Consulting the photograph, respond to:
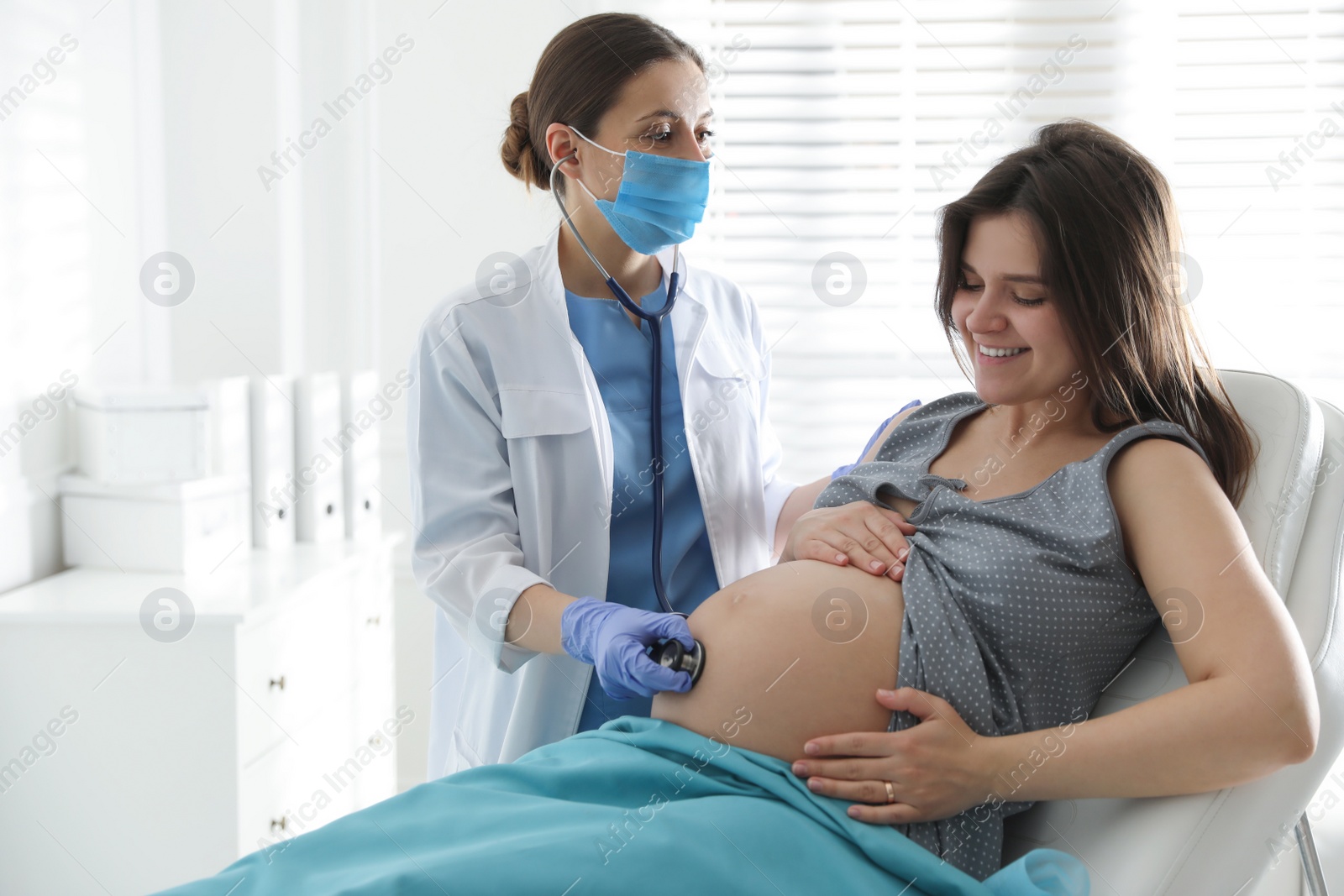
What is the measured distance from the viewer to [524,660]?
1.38m

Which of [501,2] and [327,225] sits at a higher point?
[501,2]

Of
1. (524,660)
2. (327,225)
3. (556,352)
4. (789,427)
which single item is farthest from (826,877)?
(327,225)

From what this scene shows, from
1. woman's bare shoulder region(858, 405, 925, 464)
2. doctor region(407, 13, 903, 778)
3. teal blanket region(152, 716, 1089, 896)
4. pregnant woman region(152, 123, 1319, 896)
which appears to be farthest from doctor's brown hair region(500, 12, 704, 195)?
teal blanket region(152, 716, 1089, 896)

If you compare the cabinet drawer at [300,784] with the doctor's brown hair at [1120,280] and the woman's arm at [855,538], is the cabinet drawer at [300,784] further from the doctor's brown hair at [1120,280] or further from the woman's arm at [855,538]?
the doctor's brown hair at [1120,280]

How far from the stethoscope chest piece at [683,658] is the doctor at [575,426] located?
177 millimetres

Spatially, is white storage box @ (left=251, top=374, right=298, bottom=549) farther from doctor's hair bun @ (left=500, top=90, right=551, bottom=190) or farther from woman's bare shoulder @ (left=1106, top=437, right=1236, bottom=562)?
woman's bare shoulder @ (left=1106, top=437, right=1236, bottom=562)

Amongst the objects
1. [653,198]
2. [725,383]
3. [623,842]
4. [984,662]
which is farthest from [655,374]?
[623,842]

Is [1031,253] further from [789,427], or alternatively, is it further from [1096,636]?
[789,427]

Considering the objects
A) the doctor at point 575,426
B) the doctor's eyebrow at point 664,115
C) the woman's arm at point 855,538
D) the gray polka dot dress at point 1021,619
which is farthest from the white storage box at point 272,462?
the gray polka dot dress at point 1021,619

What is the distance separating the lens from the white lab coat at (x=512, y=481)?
138 centimetres

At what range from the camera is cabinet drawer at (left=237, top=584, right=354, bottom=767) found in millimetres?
1873

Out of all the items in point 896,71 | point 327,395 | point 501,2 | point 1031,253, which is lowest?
point 327,395

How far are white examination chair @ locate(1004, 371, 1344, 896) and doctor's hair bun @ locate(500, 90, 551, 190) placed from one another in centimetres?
107

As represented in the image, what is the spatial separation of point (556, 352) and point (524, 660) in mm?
458
